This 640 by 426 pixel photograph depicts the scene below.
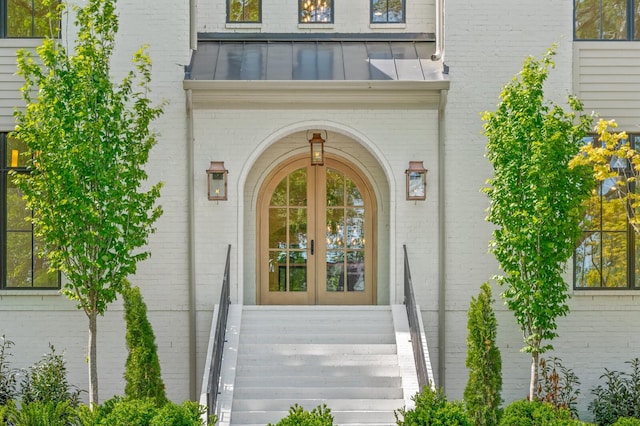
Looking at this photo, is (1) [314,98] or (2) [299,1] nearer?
(1) [314,98]

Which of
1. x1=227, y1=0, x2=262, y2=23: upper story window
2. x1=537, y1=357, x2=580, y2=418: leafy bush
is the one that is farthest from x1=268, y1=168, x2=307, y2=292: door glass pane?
x1=537, y1=357, x2=580, y2=418: leafy bush

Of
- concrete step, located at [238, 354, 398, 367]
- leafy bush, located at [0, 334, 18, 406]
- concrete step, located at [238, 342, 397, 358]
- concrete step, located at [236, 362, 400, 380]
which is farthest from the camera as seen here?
leafy bush, located at [0, 334, 18, 406]

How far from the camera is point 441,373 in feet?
33.4

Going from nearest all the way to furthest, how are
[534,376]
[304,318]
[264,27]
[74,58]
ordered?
[74,58] < [534,376] < [304,318] < [264,27]

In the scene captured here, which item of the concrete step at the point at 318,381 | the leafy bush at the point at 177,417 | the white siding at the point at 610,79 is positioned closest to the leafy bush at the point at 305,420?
the leafy bush at the point at 177,417

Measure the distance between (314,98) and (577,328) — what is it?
4.85 meters

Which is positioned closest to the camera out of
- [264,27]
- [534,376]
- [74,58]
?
[74,58]

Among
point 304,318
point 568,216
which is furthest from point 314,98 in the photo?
point 568,216

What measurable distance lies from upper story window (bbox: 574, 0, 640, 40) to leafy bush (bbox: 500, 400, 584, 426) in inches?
225

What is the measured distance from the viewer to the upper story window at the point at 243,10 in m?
11.5

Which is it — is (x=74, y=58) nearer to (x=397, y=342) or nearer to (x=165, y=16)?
(x=165, y=16)

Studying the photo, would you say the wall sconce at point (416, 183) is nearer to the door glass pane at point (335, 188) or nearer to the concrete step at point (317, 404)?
the door glass pane at point (335, 188)

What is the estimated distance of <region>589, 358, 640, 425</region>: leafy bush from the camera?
991 centimetres

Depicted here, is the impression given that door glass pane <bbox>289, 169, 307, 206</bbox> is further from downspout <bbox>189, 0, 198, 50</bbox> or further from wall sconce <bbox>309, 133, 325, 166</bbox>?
downspout <bbox>189, 0, 198, 50</bbox>
